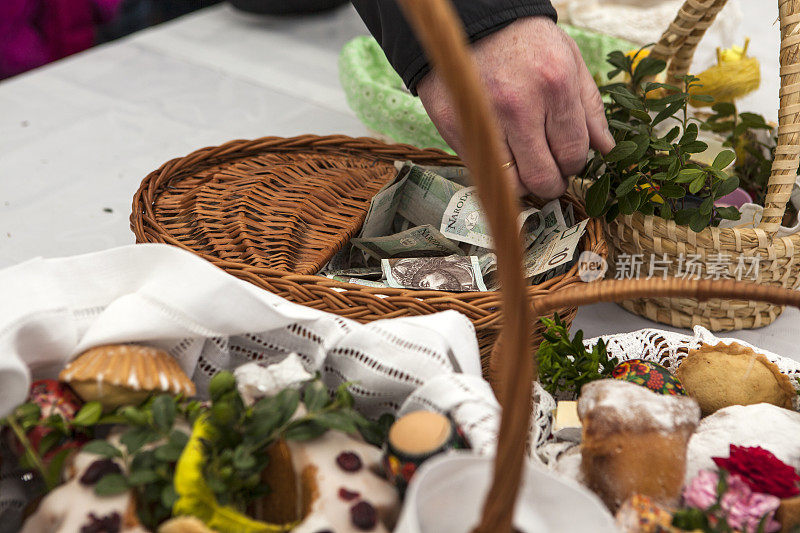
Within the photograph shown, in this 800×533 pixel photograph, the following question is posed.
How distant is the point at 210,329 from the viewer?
45 cm

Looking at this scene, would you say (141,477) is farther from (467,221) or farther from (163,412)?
(467,221)

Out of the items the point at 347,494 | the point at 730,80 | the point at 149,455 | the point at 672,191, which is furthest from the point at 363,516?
the point at 730,80

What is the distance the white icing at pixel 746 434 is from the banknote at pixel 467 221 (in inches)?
10.7

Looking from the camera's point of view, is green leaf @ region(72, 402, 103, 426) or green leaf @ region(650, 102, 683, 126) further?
green leaf @ region(650, 102, 683, 126)

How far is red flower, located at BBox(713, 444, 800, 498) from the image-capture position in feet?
1.32

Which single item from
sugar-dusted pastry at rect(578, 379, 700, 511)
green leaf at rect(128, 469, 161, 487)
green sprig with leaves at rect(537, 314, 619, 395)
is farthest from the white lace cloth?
green leaf at rect(128, 469, 161, 487)

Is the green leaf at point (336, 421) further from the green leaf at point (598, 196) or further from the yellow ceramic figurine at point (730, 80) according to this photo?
the yellow ceramic figurine at point (730, 80)

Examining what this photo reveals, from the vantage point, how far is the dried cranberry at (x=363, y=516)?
1.12ft

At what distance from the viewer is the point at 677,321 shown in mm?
708

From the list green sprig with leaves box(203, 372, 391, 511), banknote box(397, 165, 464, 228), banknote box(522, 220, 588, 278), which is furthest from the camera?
banknote box(397, 165, 464, 228)

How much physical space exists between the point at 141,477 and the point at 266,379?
86 mm

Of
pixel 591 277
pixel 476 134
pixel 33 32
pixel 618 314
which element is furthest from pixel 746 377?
pixel 33 32

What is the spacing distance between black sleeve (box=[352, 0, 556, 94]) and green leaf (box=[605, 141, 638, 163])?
0.14 metres

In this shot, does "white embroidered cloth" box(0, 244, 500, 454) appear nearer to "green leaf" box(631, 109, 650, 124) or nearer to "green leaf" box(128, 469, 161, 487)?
"green leaf" box(128, 469, 161, 487)
